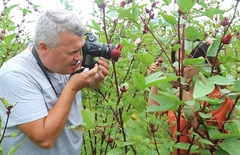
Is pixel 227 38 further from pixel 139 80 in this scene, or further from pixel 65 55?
pixel 65 55

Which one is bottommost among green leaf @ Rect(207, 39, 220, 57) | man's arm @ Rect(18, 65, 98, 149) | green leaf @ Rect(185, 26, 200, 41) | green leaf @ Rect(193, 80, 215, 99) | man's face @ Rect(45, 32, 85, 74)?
man's arm @ Rect(18, 65, 98, 149)

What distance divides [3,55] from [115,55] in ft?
5.29

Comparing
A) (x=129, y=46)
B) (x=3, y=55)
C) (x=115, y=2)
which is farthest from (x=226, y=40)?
(x=3, y=55)

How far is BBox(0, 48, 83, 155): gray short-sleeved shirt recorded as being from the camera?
1.50 m

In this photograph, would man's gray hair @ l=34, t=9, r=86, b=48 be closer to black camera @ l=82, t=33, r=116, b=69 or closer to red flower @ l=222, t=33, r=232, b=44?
black camera @ l=82, t=33, r=116, b=69

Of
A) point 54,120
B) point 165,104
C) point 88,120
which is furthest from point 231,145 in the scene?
point 54,120

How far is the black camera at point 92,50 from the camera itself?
5.13ft

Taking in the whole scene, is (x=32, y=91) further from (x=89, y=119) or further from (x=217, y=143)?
(x=217, y=143)

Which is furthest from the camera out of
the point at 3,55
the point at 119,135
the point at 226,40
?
the point at 3,55

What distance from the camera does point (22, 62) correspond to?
162 centimetres

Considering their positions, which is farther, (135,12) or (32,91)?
(32,91)

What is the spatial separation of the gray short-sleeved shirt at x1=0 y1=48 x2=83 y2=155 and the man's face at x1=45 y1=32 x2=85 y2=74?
0.08 m

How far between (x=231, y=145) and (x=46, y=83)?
0.98m

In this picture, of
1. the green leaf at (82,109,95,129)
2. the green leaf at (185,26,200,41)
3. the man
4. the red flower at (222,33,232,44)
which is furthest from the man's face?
the red flower at (222,33,232,44)
